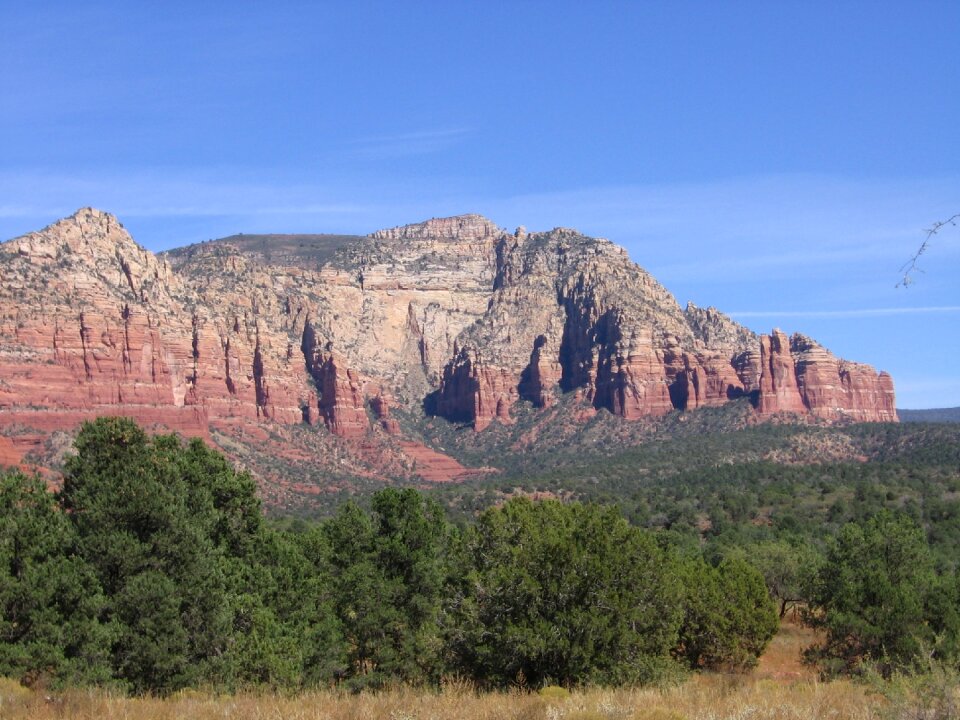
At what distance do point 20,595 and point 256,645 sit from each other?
23.5 ft

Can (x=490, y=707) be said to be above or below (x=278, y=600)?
above

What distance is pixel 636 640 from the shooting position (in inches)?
1115

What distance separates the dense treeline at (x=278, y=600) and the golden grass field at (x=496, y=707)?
14.1 ft

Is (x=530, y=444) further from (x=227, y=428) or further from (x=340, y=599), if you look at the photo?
(x=340, y=599)

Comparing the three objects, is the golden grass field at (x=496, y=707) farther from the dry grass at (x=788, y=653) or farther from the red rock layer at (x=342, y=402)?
the red rock layer at (x=342, y=402)

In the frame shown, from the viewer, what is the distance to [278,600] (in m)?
39.1

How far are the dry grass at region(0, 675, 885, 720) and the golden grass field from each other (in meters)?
0.01

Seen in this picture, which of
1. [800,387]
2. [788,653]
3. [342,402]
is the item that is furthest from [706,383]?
[788,653]

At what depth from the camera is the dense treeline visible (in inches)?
1080

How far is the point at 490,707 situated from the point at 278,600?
75.6ft

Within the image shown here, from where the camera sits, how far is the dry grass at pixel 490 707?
16.4 metres

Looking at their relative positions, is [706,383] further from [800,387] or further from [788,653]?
[788,653]

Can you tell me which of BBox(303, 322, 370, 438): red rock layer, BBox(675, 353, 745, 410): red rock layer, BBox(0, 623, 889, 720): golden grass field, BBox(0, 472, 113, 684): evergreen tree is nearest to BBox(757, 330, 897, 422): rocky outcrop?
BBox(675, 353, 745, 410): red rock layer

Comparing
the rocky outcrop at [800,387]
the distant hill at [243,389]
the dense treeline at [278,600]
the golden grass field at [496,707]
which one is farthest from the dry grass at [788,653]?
the rocky outcrop at [800,387]
